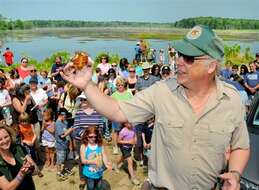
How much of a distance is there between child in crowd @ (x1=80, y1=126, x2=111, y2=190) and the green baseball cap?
3.85 metres

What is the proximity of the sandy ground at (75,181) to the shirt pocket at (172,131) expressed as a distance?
4.85 meters

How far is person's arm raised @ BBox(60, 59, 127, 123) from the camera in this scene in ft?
7.93

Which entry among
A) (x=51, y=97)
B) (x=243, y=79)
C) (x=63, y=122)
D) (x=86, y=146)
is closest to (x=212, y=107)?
(x=86, y=146)

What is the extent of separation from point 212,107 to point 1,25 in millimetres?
93551

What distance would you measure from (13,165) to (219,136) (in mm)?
2540

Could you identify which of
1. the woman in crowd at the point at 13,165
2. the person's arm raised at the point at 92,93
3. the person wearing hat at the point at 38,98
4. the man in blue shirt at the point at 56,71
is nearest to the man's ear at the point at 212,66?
the person's arm raised at the point at 92,93

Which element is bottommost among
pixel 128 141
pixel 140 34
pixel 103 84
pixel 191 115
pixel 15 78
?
pixel 140 34

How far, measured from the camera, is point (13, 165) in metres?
4.32

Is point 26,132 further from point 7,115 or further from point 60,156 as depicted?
point 7,115

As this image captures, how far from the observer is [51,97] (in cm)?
988

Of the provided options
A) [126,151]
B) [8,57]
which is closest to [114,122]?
[126,151]

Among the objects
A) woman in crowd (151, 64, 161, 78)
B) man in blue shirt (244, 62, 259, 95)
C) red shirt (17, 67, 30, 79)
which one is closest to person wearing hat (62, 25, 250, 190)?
woman in crowd (151, 64, 161, 78)

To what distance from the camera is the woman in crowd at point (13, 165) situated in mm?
4184

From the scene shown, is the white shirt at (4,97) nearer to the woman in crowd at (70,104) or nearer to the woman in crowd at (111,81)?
the woman in crowd at (70,104)
